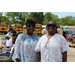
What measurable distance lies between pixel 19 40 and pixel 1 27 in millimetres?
26791

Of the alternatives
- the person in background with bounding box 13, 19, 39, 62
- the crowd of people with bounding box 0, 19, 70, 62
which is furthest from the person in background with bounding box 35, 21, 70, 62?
the person in background with bounding box 13, 19, 39, 62

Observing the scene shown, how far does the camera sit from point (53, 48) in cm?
206

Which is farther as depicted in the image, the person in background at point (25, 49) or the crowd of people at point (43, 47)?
the person in background at point (25, 49)

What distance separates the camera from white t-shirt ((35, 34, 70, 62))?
207 centimetres

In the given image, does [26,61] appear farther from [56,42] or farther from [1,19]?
[1,19]

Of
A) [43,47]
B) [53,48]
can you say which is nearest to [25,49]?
[43,47]

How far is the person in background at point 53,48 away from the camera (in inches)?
81.6

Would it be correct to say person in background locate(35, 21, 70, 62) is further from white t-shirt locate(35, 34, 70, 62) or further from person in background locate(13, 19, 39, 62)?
person in background locate(13, 19, 39, 62)

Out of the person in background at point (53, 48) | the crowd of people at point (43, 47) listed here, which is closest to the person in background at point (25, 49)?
the crowd of people at point (43, 47)

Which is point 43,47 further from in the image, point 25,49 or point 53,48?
point 25,49

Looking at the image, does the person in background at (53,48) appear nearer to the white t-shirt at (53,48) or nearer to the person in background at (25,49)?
the white t-shirt at (53,48)

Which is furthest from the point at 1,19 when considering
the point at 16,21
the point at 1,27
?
the point at 1,27
